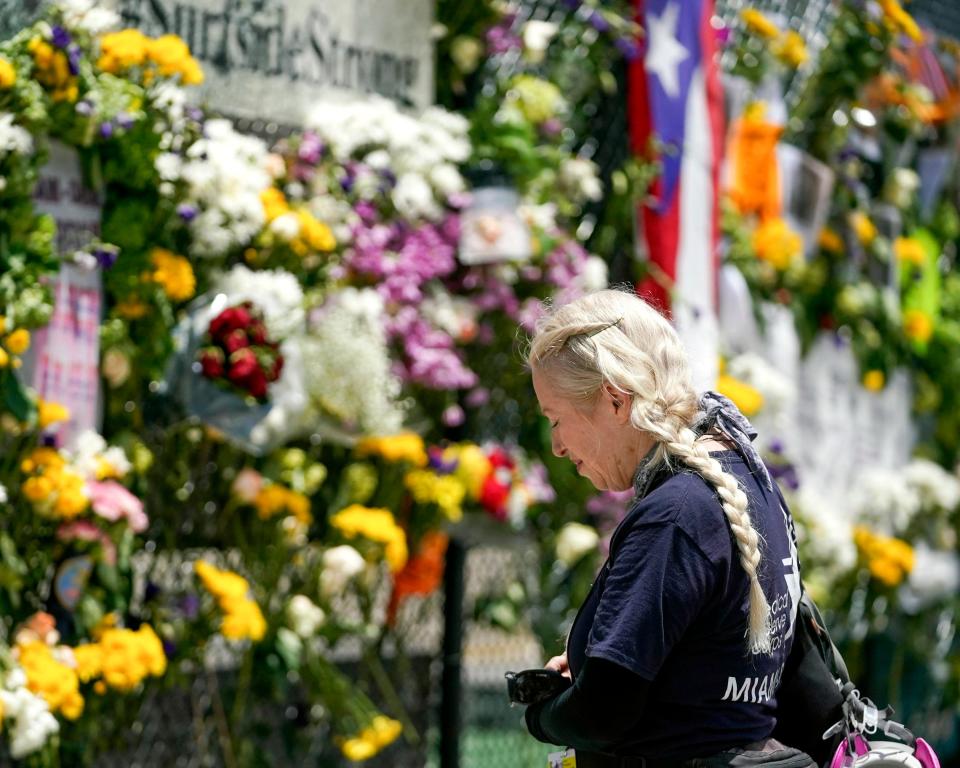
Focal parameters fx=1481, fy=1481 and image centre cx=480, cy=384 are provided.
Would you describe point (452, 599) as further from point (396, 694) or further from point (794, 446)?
point (794, 446)

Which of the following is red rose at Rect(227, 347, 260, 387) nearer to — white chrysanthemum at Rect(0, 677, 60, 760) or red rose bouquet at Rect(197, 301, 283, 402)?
red rose bouquet at Rect(197, 301, 283, 402)

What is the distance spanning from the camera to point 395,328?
3.93 m

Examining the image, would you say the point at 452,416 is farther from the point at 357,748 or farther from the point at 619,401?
the point at 619,401

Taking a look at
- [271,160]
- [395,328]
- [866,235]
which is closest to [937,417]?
[866,235]

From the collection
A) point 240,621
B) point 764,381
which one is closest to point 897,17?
point 764,381

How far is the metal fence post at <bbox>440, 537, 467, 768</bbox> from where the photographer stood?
4.36 m

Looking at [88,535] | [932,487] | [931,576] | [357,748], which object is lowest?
[931,576]

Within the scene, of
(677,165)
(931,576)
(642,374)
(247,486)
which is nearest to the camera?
(642,374)

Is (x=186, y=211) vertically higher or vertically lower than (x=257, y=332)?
higher

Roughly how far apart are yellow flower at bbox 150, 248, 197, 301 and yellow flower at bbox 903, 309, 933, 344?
3.36m

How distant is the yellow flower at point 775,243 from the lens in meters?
5.32

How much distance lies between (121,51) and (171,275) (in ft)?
1.72

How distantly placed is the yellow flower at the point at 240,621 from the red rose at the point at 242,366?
1.74 ft

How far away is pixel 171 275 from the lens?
350 cm
